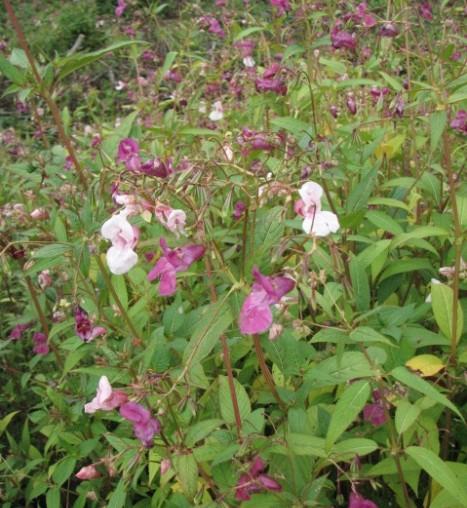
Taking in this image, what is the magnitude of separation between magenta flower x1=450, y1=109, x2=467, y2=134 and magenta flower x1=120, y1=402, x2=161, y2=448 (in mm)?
1331

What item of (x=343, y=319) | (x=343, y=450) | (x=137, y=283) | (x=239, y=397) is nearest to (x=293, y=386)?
(x=239, y=397)

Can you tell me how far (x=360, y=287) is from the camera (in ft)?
4.87

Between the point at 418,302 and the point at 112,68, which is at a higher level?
the point at 418,302

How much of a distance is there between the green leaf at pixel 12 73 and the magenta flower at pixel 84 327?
0.56m

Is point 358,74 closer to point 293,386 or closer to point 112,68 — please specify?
point 293,386

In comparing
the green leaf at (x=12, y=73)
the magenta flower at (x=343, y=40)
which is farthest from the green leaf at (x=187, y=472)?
the magenta flower at (x=343, y=40)

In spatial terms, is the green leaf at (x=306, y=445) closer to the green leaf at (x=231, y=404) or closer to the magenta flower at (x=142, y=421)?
the green leaf at (x=231, y=404)

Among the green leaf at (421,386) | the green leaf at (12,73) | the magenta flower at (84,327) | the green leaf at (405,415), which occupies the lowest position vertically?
the green leaf at (405,415)

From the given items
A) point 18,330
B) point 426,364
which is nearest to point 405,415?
point 426,364

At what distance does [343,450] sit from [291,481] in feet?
0.45

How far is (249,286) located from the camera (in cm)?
120

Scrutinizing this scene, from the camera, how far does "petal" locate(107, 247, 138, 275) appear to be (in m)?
1.22

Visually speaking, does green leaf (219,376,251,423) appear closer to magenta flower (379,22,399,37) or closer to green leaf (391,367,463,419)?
green leaf (391,367,463,419)

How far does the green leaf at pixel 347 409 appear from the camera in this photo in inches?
47.1
